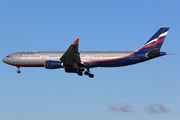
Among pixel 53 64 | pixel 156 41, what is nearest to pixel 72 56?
pixel 53 64

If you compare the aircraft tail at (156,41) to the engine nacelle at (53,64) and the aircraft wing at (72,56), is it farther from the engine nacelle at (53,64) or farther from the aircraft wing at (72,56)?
the engine nacelle at (53,64)

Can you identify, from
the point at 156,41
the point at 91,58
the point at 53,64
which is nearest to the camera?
the point at 53,64

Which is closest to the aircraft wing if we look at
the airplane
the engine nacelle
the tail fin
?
the airplane

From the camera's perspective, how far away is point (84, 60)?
179 ft

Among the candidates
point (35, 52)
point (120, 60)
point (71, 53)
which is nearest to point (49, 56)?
point (35, 52)

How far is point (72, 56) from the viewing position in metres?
50.4

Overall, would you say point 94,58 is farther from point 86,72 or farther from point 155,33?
point 155,33

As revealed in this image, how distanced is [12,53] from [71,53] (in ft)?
53.5

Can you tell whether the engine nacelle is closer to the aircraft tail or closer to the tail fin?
the aircraft tail

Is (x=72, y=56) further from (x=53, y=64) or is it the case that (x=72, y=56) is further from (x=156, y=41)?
(x=156, y=41)

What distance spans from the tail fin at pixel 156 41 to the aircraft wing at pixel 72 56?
11.9 meters

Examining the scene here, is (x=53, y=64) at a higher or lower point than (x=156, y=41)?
lower

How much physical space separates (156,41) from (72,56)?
625 inches

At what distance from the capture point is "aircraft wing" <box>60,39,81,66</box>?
4730 centimetres
